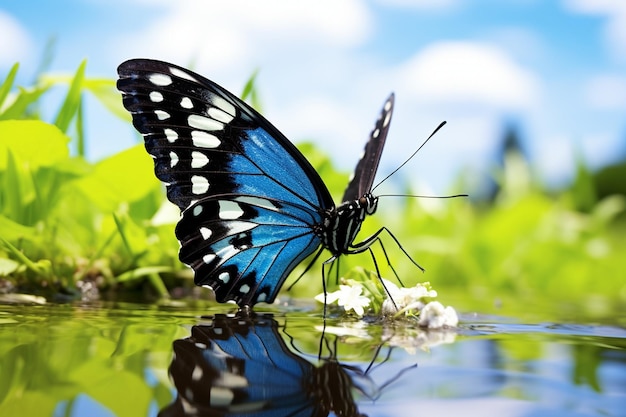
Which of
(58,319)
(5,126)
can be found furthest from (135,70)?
(58,319)

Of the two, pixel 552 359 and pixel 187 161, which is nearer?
pixel 552 359

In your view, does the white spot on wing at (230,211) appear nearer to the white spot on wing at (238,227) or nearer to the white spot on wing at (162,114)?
the white spot on wing at (238,227)

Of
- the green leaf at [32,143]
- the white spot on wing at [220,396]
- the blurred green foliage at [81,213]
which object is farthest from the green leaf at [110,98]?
the white spot on wing at [220,396]

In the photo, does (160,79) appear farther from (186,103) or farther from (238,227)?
(238,227)

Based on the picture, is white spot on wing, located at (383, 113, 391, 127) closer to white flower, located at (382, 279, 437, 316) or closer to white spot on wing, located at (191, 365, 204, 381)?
white flower, located at (382, 279, 437, 316)

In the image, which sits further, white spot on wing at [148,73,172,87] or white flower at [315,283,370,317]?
white spot on wing at [148,73,172,87]

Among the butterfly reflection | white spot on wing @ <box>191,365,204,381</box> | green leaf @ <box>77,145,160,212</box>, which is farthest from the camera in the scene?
green leaf @ <box>77,145,160,212</box>

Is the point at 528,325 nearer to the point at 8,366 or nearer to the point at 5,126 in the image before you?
the point at 8,366

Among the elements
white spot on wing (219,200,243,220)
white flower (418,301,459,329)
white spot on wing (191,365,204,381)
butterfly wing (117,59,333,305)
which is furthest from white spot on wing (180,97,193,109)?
white spot on wing (191,365,204,381)
